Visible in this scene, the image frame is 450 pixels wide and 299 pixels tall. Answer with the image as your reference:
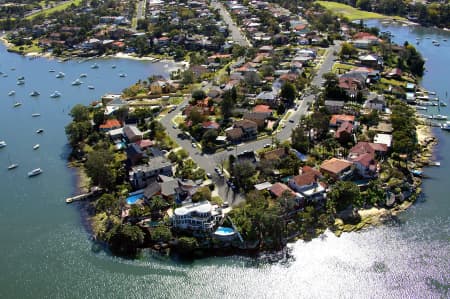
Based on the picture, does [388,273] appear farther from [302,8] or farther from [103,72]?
[302,8]

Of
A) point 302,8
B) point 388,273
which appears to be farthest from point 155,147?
point 302,8

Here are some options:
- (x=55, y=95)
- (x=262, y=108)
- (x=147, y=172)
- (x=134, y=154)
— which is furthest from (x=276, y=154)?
(x=55, y=95)

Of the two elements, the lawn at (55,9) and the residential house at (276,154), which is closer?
the residential house at (276,154)

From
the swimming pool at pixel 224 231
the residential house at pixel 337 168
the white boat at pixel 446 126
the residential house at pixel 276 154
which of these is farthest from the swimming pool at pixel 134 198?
the white boat at pixel 446 126

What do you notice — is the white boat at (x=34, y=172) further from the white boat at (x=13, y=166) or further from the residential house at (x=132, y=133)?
the residential house at (x=132, y=133)

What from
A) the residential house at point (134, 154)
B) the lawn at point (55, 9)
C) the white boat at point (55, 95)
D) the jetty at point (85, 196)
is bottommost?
the lawn at point (55, 9)

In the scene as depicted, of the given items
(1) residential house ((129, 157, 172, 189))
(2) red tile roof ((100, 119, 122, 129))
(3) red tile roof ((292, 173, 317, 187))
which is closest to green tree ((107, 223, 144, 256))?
(1) residential house ((129, 157, 172, 189))

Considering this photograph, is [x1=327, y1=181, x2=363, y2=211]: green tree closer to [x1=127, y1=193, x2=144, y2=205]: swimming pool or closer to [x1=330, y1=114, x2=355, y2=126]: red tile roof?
[x1=330, y1=114, x2=355, y2=126]: red tile roof
